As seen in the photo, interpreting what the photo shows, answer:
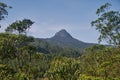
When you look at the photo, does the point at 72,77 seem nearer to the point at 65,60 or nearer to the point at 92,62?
the point at 65,60

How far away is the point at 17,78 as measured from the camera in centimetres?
3481

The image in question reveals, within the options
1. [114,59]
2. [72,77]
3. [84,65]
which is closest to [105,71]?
[114,59]

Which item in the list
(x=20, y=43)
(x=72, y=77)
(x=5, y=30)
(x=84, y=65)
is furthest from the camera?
(x=84, y=65)

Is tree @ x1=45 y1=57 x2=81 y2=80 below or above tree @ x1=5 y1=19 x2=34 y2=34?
above

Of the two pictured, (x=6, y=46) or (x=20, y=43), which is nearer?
(x=6, y=46)

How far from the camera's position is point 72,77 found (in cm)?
4072

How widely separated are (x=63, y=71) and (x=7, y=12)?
10.7 m

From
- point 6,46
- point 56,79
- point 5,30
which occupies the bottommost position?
point 56,79

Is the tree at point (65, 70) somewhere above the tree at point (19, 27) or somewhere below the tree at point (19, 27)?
below

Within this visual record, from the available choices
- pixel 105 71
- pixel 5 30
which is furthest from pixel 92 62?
pixel 105 71

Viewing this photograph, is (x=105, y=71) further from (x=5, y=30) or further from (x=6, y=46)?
(x=5, y=30)

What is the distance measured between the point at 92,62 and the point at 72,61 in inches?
405

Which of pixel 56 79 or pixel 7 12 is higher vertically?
pixel 7 12

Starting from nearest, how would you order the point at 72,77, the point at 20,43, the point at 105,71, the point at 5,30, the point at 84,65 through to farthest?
the point at 105,71 < the point at 72,77 < the point at 20,43 < the point at 5,30 < the point at 84,65
